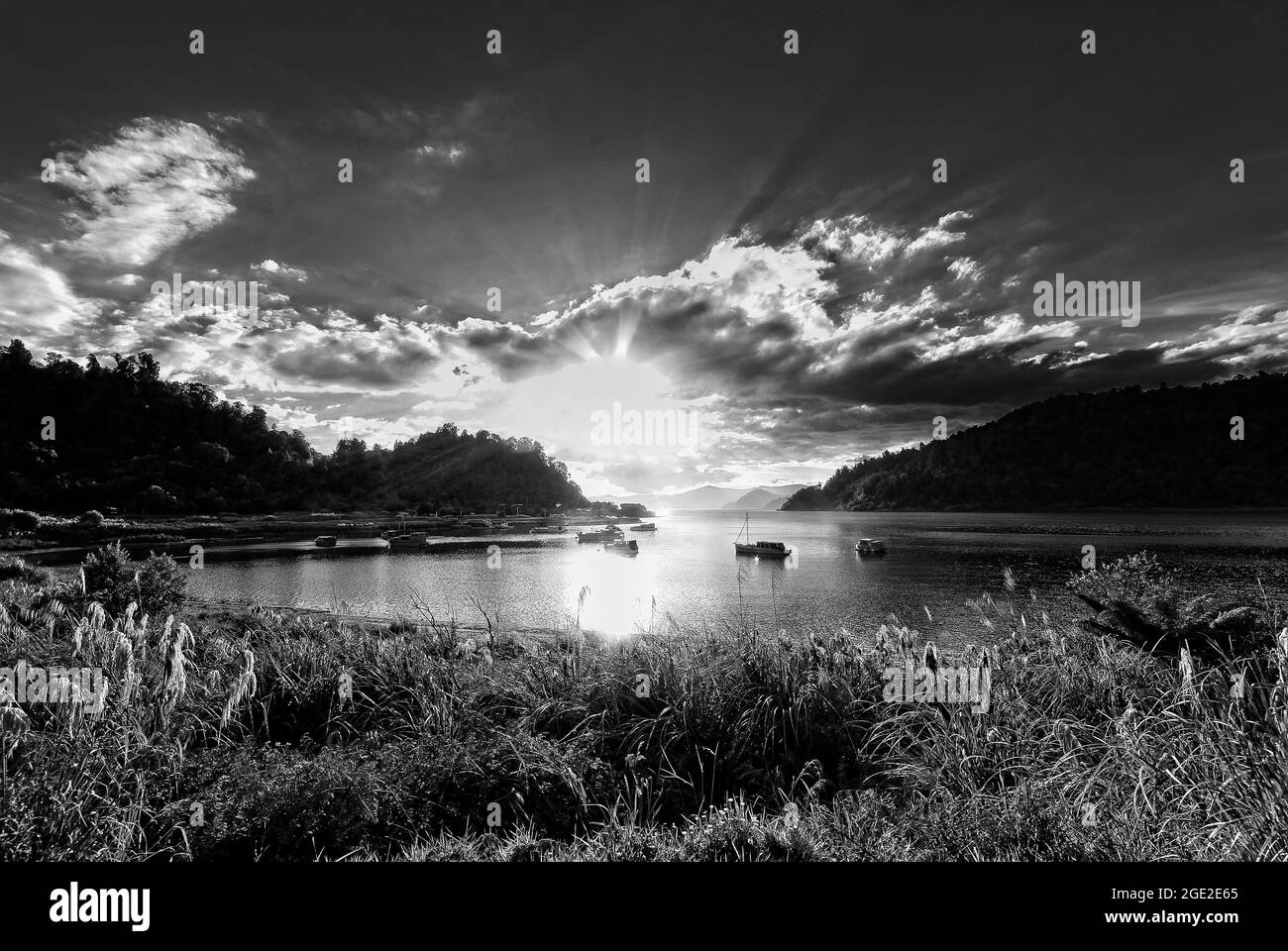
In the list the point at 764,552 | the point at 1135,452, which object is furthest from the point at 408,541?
the point at 1135,452

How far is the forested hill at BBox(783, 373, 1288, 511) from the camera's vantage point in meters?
150

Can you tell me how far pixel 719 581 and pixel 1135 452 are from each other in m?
183

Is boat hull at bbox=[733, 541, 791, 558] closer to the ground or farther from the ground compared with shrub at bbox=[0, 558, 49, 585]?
closer to the ground

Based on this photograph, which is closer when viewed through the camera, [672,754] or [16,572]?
[672,754]

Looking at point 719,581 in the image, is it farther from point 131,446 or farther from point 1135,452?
point 1135,452

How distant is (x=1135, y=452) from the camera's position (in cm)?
16700

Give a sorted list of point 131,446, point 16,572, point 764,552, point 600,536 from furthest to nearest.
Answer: point 600,536, point 131,446, point 764,552, point 16,572

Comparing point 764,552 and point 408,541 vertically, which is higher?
point 408,541

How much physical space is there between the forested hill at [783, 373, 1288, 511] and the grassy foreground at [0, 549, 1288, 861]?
648 feet

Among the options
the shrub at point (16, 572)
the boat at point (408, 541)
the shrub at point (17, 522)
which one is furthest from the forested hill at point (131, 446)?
the shrub at point (16, 572)

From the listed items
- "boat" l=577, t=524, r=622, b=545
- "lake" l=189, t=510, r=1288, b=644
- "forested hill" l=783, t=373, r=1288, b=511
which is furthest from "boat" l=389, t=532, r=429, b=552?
"forested hill" l=783, t=373, r=1288, b=511

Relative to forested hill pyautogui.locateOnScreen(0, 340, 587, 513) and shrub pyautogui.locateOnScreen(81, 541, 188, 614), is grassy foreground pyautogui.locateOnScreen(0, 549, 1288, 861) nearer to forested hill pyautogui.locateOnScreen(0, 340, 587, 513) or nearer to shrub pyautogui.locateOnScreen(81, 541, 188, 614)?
shrub pyautogui.locateOnScreen(81, 541, 188, 614)

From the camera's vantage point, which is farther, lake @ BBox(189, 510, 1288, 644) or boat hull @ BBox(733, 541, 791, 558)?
boat hull @ BBox(733, 541, 791, 558)
